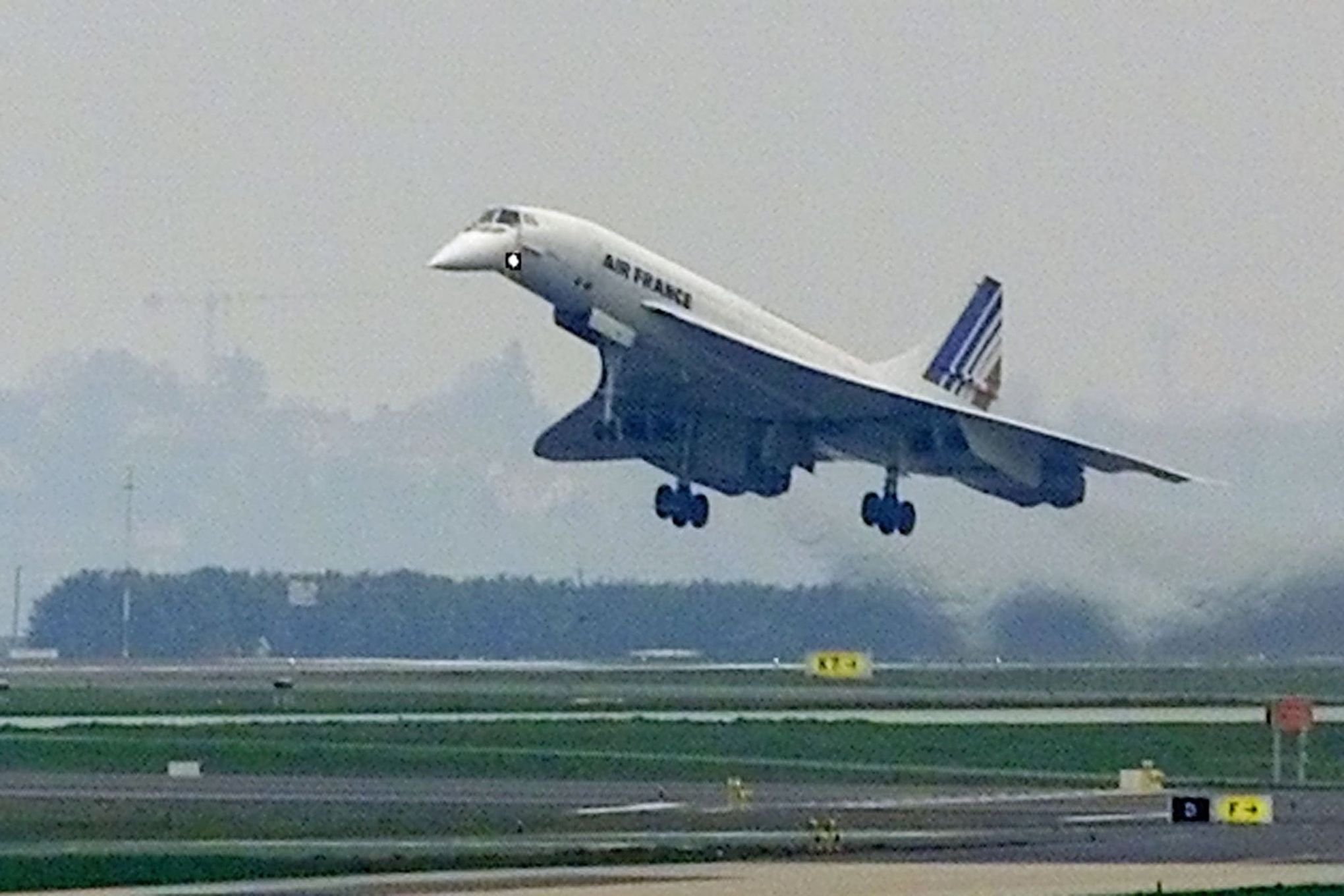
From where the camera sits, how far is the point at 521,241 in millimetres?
65812

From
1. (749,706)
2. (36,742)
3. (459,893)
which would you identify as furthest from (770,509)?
(459,893)

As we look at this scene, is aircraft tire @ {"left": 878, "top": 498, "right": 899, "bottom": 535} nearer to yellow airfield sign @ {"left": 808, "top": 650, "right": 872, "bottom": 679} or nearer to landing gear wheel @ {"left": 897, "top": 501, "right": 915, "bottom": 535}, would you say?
landing gear wheel @ {"left": 897, "top": 501, "right": 915, "bottom": 535}

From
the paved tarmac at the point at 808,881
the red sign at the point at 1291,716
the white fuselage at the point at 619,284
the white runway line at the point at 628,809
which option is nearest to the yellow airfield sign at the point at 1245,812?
Result: the red sign at the point at 1291,716

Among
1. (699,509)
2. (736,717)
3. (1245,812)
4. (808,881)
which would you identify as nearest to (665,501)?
(699,509)

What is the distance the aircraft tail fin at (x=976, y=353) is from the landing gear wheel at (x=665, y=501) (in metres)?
6.69

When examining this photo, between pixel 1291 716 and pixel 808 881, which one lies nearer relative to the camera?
pixel 808 881

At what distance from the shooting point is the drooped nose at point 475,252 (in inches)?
2562

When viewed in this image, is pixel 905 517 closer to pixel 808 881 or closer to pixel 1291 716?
pixel 1291 716

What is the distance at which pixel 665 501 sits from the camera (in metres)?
74.0

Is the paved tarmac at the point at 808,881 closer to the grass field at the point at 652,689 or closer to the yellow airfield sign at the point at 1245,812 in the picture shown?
the yellow airfield sign at the point at 1245,812

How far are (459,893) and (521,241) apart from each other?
22639 mm

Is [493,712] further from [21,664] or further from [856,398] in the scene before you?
[21,664]

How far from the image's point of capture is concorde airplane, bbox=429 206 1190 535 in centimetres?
6838

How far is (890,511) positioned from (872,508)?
456 mm
